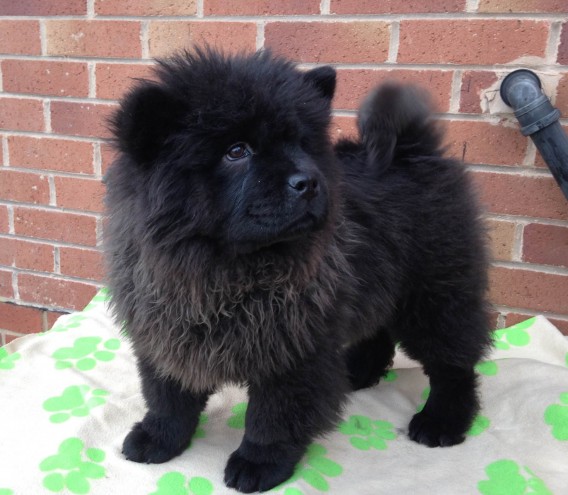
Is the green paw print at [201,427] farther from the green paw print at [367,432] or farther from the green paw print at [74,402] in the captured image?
the green paw print at [367,432]

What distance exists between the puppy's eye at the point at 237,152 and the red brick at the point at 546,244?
5.35 feet

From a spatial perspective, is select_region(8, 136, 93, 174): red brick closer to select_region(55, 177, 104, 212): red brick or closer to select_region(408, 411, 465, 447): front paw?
select_region(55, 177, 104, 212): red brick

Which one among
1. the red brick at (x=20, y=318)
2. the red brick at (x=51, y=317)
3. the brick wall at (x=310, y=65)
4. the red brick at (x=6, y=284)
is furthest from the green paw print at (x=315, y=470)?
the red brick at (x=6, y=284)

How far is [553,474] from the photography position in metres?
1.81

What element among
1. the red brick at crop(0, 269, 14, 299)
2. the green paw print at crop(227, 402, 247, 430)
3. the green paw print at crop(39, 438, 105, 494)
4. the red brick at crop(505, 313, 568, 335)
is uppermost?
the red brick at crop(505, 313, 568, 335)

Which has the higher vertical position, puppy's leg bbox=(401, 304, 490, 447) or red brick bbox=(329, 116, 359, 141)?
red brick bbox=(329, 116, 359, 141)

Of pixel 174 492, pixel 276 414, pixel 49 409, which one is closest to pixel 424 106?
pixel 276 414

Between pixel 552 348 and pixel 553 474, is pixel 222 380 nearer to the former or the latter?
pixel 553 474

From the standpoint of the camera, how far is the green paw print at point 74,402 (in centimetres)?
195

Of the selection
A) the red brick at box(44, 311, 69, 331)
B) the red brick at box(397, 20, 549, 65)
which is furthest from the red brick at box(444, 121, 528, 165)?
the red brick at box(44, 311, 69, 331)

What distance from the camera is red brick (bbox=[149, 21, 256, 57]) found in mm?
2592

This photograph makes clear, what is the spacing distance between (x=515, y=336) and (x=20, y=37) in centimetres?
295

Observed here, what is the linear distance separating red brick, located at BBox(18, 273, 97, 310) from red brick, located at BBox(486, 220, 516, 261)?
2.21 metres

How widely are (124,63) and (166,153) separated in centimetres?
165
